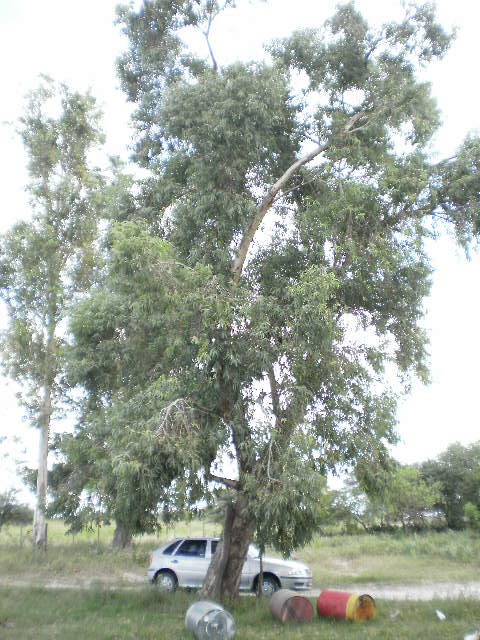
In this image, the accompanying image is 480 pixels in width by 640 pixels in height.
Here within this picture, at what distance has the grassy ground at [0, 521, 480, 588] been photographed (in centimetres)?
1655

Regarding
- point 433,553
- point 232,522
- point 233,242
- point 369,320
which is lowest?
point 433,553

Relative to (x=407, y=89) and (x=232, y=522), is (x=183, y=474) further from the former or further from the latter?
(x=407, y=89)

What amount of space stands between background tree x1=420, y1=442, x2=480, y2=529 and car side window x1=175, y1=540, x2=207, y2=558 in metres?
18.3

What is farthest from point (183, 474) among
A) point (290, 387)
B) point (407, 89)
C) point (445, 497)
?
point (445, 497)

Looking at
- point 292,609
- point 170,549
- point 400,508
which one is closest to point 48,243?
point 170,549

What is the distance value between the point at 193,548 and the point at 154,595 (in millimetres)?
2858

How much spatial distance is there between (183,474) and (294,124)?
8459 millimetres

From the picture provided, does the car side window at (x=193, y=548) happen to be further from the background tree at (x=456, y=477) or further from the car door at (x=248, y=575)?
the background tree at (x=456, y=477)

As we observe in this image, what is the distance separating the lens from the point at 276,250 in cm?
1248

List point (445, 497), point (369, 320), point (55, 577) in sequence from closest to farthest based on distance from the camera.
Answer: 1. point (369, 320)
2. point (55, 577)
3. point (445, 497)

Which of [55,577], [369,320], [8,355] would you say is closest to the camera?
[369,320]

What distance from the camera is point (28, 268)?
791 inches

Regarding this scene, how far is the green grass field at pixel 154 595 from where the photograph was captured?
8930mm

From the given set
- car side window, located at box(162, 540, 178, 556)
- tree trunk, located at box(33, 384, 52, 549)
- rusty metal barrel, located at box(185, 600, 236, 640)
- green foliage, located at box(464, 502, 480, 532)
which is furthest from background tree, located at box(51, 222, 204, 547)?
green foliage, located at box(464, 502, 480, 532)
